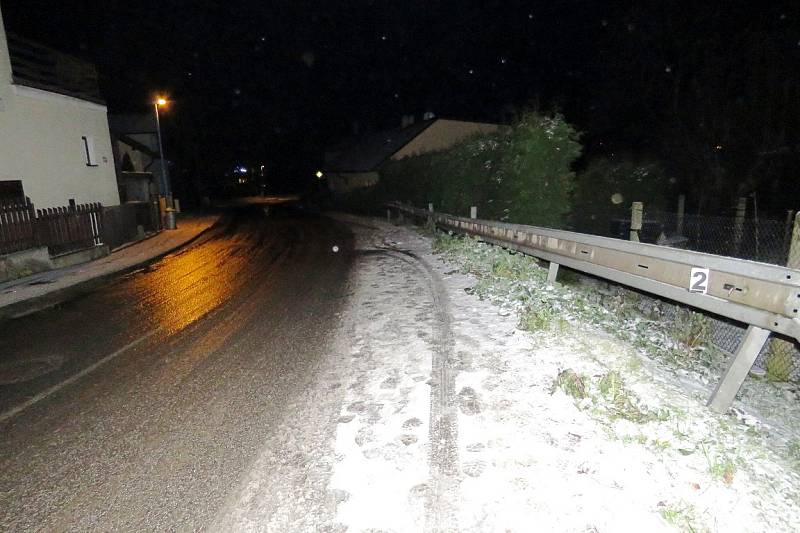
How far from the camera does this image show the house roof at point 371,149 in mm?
39281

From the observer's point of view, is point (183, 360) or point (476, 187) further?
point (476, 187)

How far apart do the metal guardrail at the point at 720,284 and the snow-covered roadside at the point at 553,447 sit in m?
0.53

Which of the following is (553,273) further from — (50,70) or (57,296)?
(50,70)

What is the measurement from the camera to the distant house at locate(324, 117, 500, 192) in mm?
38656

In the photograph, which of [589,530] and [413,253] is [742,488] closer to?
[589,530]

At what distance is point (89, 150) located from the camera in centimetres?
1644

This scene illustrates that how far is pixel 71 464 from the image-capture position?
3240 millimetres

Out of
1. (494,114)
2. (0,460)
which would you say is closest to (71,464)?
(0,460)

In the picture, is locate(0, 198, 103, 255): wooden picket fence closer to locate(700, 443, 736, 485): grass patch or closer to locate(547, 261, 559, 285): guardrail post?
locate(547, 261, 559, 285): guardrail post

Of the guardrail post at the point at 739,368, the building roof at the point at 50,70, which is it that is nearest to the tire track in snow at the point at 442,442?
the guardrail post at the point at 739,368

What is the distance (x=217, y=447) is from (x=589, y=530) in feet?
8.52

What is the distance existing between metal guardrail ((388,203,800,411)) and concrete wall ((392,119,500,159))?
33891mm

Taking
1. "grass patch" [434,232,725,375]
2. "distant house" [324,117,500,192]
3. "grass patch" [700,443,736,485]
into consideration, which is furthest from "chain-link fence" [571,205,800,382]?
"distant house" [324,117,500,192]

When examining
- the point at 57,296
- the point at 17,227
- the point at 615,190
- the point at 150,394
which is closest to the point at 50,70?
the point at 17,227
